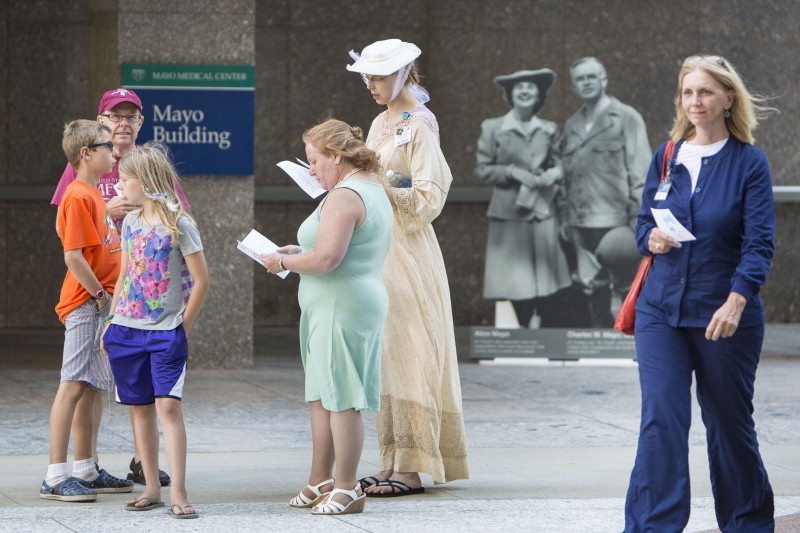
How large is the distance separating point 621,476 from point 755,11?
9708 millimetres

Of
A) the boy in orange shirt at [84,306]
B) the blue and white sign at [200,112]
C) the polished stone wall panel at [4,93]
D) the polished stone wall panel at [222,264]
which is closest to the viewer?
the boy in orange shirt at [84,306]

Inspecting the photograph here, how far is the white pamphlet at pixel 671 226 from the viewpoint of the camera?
477 centimetres

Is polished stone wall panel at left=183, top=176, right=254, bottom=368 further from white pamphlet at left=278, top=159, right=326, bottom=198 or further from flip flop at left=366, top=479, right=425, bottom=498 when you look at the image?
white pamphlet at left=278, top=159, right=326, bottom=198

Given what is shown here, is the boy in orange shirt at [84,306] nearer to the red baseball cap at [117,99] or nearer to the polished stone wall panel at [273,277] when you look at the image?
the red baseball cap at [117,99]

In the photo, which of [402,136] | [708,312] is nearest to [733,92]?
[708,312]

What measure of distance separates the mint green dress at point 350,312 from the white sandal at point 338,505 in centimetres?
34

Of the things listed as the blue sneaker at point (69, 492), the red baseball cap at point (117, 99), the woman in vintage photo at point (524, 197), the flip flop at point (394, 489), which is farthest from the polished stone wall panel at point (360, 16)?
the blue sneaker at point (69, 492)

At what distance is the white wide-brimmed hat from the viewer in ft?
19.8

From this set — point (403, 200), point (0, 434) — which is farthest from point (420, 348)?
point (0, 434)

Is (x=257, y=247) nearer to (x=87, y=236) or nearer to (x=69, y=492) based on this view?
(x=87, y=236)

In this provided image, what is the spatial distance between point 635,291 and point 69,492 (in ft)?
8.06

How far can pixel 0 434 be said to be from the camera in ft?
25.0

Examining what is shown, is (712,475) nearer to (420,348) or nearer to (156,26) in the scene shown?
(420,348)

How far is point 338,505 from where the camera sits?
5.58 m
